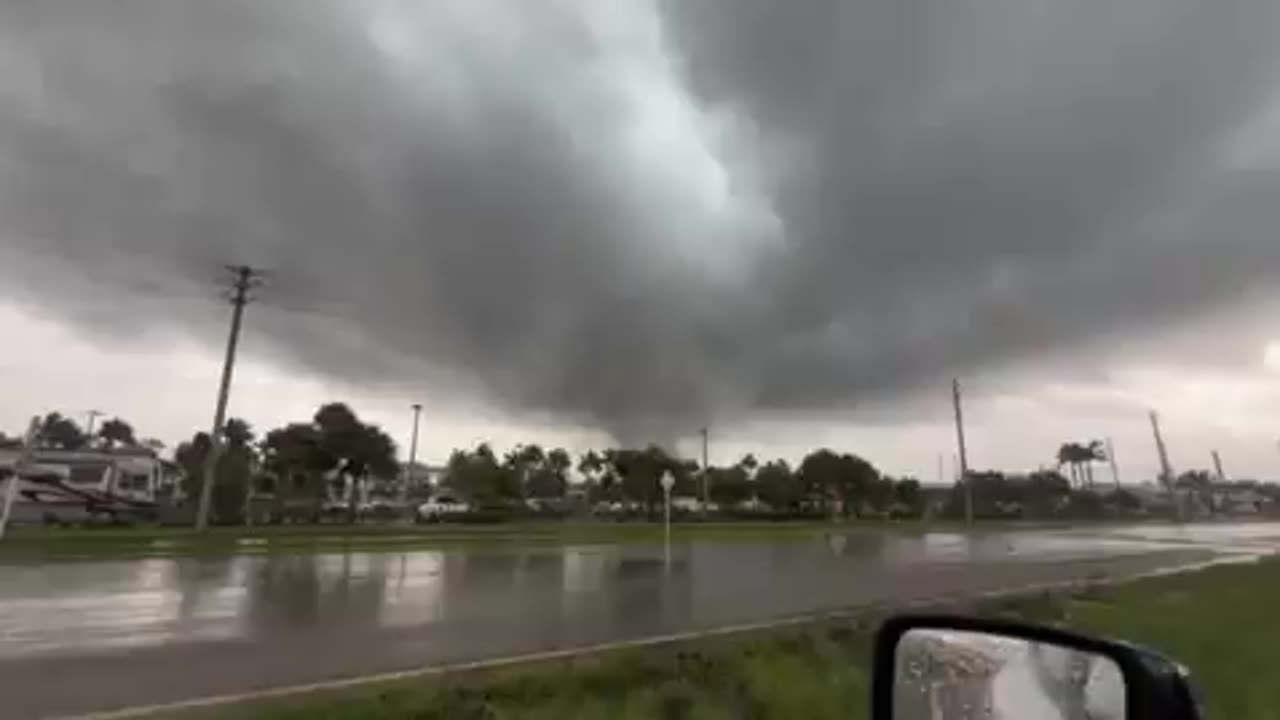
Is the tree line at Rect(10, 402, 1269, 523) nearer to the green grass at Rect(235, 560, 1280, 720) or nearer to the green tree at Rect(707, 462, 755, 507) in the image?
the green tree at Rect(707, 462, 755, 507)

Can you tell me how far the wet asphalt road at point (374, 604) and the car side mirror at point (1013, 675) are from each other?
333 inches

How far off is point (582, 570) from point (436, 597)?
7.21m

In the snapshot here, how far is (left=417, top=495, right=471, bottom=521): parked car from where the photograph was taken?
6907 cm

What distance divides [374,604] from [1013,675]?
15.5 m

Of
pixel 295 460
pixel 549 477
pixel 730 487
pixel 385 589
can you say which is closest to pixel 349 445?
pixel 295 460

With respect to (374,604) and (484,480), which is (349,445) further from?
(374,604)

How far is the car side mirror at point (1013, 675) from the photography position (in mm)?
1372

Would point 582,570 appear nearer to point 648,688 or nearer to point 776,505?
point 648,688

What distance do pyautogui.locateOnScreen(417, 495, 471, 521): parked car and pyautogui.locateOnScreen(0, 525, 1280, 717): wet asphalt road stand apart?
40229 mm

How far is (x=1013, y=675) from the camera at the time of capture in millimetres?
1554

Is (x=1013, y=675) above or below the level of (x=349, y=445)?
below

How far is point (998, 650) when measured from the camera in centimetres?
162

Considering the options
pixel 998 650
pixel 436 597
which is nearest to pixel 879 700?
pixel 998 650

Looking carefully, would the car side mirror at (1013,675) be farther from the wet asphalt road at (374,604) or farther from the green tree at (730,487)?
the green tree at (730,487)
